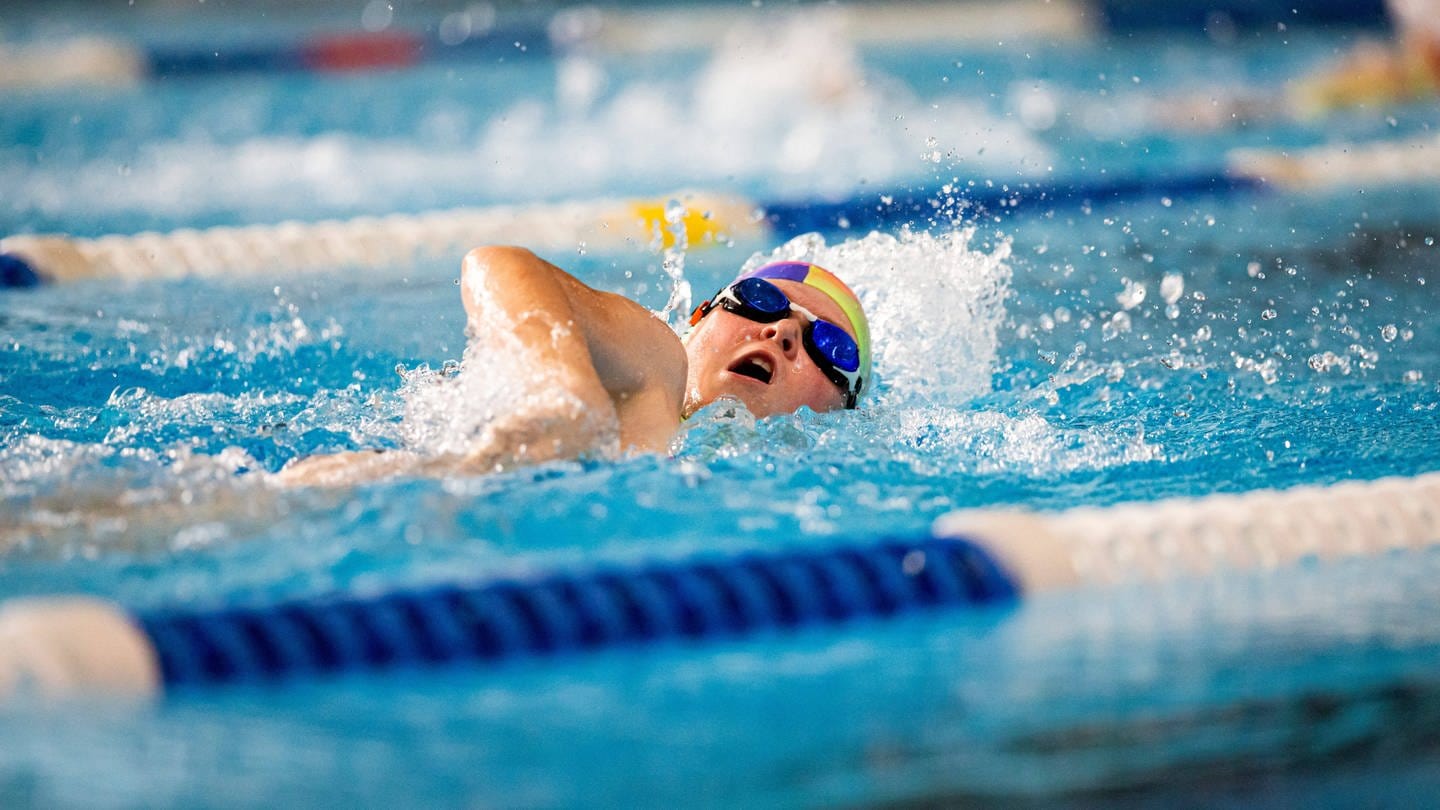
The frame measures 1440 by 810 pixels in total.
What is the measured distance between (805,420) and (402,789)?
1361mm

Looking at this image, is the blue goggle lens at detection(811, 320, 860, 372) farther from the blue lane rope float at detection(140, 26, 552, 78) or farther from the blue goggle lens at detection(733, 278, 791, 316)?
the blue lane rope float at detection(140, 26, 552, 78)

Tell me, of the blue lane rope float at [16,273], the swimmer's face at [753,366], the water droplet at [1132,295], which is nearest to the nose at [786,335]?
the swimmer's face at [753,366]

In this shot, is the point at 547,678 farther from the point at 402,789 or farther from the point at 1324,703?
the point at 1324,703

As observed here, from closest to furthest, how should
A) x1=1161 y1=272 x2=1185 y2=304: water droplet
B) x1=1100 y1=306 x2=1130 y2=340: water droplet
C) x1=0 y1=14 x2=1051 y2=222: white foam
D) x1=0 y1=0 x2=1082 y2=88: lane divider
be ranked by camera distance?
x1=1100 y1=306 x2=1130 y2=340: water droplet
x1=1161 y1=272 x2=1185 y2=304: water droplet
x1=0 y1=14 x2=1051 y2=222: white foam
x1=0 y1=0 x2=1082 y2=88: lane divider

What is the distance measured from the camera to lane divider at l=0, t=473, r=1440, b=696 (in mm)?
1645

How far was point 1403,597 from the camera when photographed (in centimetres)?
200

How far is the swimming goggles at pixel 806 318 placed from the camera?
2.65m

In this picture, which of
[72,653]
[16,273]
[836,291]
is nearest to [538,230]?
[16,273]

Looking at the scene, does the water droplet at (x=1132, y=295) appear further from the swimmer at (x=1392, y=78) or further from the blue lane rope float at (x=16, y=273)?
the swimmer at (x=1392, y=78)

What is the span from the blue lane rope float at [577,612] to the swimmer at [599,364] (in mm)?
370

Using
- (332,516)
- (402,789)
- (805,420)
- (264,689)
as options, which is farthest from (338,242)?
(402,789)

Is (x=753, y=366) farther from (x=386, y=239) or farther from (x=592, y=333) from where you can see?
(x=386, y=239)

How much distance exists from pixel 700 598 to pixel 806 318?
0.95 m

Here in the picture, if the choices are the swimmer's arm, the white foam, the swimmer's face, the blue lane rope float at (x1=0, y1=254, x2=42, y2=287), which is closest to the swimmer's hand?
the swimmer's arm
